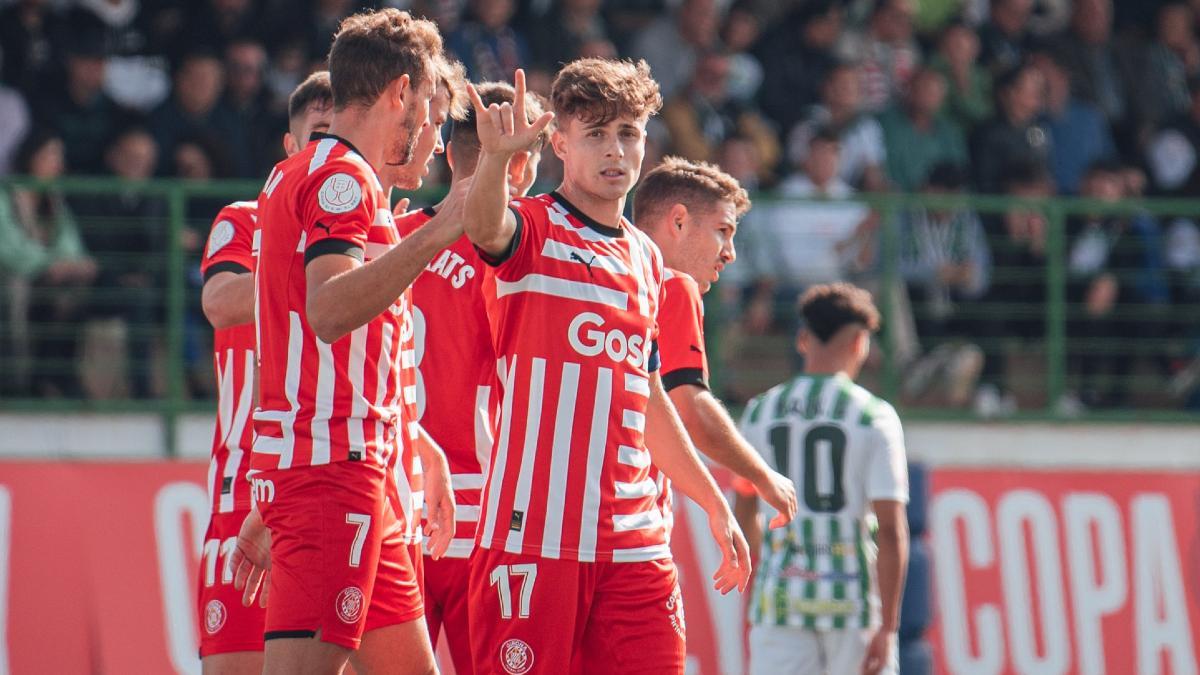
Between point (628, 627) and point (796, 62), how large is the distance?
9147mm

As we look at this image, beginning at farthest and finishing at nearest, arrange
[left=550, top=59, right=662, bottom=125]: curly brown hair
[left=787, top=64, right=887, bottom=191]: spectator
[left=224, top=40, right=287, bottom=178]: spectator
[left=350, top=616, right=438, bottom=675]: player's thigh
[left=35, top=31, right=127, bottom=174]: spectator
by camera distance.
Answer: [left=787, top=64, right=887, bottom=191]: spectator
[left=224, top=40, right=287, bottom=178]: spectator
[left=35, top=31, right=127, bottom=174]: spectator
[left=550, top=59, right=662, bottom=125]: curly brown hair
[left=350, top=616, right=438, bottom=675]: player's thigh

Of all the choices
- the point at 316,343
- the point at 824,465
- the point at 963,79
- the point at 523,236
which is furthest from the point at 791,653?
the point at 963,79

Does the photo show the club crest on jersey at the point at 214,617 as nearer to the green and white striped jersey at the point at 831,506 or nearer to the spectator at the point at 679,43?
the green and white striped jersey at the point at 831,506

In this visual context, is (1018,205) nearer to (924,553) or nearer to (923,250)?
(923,250)

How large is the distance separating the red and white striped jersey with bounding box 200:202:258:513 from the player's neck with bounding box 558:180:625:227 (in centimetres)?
112

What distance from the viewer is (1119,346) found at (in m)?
11.5

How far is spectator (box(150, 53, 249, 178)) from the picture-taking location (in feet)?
36.4

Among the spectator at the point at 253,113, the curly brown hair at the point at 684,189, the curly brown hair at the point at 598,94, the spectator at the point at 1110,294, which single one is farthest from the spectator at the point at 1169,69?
the curly brown hair at the point at 598,94

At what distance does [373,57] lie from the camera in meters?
4.48

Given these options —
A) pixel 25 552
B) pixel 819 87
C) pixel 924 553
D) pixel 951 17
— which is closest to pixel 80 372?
pixel 25 552

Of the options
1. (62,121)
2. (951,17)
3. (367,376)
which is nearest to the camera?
(367,376)

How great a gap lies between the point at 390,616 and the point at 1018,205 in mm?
7750

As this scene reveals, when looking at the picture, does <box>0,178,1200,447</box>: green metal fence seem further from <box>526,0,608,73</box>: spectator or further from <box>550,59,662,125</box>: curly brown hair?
<box>550,59,662,125</box>: curly brown hair

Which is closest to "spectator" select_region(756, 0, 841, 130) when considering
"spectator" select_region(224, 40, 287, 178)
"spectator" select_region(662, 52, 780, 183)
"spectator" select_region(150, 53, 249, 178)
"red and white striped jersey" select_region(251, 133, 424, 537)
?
"spectator" select_region(662, 52, 780, 183)
